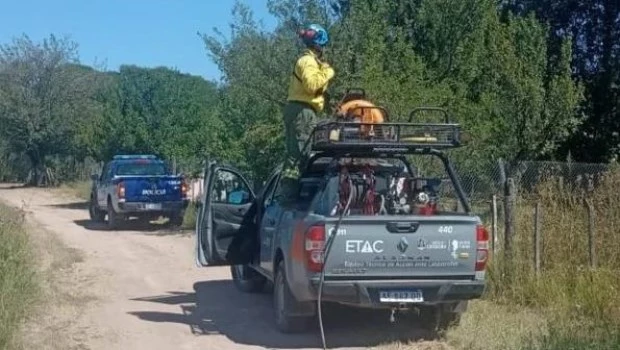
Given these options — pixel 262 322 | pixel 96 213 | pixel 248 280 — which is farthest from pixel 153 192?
pixel 262 322

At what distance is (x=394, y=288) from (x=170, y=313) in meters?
3.55

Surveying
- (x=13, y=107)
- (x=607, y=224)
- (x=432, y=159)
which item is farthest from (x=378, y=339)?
(x=13, y=107)

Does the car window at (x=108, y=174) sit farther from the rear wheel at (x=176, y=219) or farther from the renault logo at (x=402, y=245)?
the renault logo at (x=402, y=245)

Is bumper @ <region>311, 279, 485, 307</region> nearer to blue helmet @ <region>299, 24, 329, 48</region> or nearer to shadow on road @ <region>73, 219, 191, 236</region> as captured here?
blue helmet @ <region>299, 24, 329, 48</region>

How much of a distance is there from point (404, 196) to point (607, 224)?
3028mm

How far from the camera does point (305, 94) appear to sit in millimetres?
10805

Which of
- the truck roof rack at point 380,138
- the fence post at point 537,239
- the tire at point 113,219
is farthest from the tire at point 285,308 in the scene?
the tire at point 113,219

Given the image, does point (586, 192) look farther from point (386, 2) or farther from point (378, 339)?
point (386, 2)

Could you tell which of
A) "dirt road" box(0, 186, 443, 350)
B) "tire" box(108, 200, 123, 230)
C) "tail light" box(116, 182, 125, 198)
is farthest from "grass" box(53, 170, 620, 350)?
"tire" box(108, 200, 123, 230)

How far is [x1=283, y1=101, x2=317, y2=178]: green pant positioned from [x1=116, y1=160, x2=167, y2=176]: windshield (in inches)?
560

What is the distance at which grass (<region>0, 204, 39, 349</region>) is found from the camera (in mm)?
9625

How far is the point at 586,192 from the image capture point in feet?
41.4

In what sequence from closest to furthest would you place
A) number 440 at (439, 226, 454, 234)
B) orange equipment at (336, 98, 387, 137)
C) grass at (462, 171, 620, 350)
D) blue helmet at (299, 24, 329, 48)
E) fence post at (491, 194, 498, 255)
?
number 440 at (439, 226, 454, 234), grass at (462, 171, 620, 350), orange equipment at (336, 98, 387, 137), blue helmet at (299, 24, 329, 48), fence post at (491, 194, 498, 255)

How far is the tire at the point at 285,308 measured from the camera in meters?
10.1
